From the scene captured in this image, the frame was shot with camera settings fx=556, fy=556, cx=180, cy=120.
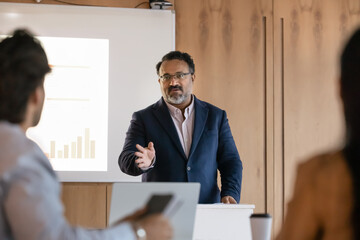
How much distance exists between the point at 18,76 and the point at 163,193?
2.05ft

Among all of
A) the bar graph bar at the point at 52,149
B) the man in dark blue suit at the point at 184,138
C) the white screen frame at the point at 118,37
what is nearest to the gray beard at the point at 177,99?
the man in dark blue suit at the point at 184,138

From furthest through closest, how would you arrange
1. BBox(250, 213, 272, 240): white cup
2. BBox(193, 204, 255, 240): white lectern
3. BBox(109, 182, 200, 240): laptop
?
BBox(193, 204, 255, 240): white lectern → BBox(250, 213, 272, 240): white cup → BBox(109, 182, 200, 240): laptop

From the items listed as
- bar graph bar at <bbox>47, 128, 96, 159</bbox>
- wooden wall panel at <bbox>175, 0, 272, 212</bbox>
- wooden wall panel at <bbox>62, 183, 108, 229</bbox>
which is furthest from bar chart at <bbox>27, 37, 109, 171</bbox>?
wooden wall panel at <bbox>175, 0, 272, 212</bbox>

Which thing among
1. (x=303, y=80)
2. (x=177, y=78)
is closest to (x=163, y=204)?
(x=177, y=78)

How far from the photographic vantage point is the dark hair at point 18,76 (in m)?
1.33

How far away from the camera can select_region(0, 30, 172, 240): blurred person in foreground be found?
1201 mm

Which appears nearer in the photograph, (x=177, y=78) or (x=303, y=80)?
(x=177, y=78)

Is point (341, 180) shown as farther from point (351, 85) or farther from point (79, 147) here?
point (79, 147)

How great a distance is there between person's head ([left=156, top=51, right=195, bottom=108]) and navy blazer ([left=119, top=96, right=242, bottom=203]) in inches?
3.8

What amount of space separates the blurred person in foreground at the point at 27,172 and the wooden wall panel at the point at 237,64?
3479 millimetres

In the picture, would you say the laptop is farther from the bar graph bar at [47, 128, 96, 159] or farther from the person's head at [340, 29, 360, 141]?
the bar graph bar at [47, 128, 96, 159]

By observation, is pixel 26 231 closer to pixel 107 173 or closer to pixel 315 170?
pixel 315 170

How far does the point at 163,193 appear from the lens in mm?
1746

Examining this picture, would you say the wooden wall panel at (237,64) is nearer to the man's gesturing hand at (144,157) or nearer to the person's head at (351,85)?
the man's gesturing hand at (144,157)
